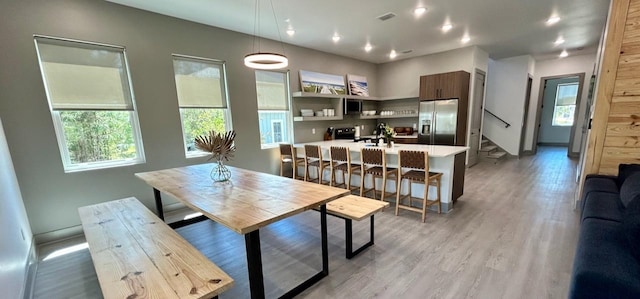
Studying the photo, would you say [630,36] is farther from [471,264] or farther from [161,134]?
[161,134]

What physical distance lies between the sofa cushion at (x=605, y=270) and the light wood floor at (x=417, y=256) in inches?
22.1

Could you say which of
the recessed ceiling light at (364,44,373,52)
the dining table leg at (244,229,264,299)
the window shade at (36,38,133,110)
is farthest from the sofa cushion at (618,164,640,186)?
the window shade at (36,38,133,110)

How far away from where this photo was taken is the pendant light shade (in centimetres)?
270

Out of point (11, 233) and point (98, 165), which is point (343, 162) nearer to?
point (98, 165)

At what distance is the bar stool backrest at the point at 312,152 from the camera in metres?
4.28

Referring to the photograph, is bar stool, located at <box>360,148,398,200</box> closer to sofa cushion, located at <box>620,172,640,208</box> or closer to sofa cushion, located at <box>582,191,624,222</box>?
sofa cushion, located at <box>582,191,624,222</box>

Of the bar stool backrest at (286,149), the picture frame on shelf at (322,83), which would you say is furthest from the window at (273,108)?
the picture frame on shelf at (322,83)

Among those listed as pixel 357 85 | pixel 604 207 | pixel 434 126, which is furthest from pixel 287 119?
pixel 604 207

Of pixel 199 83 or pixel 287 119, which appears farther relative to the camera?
pixel 287 119

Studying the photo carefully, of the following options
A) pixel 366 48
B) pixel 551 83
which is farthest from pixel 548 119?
pixel 366 48

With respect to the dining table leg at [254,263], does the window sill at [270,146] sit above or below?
above

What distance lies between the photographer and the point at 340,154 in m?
3.97

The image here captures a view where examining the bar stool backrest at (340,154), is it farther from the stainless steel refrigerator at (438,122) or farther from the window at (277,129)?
the stainless steel refrigerator at (438,122)

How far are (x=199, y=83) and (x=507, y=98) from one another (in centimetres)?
776
